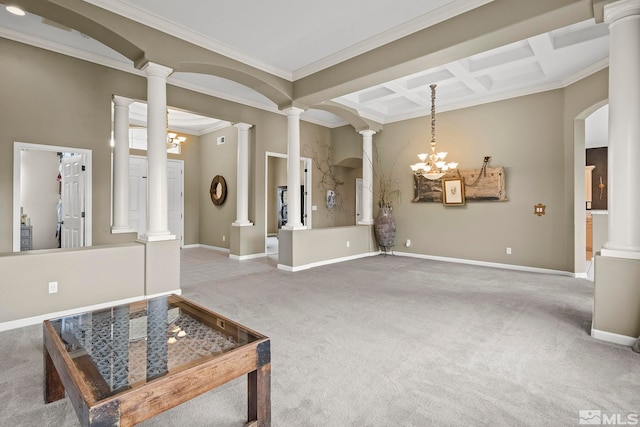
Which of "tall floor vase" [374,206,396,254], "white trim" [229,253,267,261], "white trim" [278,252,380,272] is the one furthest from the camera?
"tall floor vase" [374,206,396,254]

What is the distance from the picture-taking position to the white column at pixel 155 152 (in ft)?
12.9

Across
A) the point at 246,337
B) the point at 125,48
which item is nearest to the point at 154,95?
the point at 125,48

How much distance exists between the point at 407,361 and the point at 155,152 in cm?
362

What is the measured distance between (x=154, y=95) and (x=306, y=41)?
2041 millimetres

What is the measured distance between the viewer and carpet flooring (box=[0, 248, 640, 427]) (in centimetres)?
179

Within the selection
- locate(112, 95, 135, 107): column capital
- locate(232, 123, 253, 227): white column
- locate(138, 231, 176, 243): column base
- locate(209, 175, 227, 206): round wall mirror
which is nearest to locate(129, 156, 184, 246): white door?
locate(209, 175, 227, 206): round wall mirror

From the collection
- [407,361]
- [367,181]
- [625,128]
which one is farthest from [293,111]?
[407,361]

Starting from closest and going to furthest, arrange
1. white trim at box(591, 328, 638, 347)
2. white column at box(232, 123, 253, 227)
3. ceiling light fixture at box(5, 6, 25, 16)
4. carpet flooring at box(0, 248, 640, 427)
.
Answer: carpet flooring at box(0, 248, 640, 427) → white trim at box(591, 328, 638, 347) → ceiling light fixture at box(5, 6, 25, 16) → white column at box(232, 123, 253, 227)

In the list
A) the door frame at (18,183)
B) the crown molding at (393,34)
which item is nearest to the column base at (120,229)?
Answer: the door frame at (18,183)

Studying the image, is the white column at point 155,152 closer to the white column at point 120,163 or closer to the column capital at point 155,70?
the column capital at point 155,70

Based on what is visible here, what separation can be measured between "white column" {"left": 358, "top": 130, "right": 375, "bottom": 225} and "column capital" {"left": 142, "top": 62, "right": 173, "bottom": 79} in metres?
4.49

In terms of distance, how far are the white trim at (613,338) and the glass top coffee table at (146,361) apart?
9.53 ft

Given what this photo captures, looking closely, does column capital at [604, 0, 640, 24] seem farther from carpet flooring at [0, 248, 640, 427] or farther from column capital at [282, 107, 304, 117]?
column capital at [282, 107, 304, 117]

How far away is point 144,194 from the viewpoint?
26.2ft
